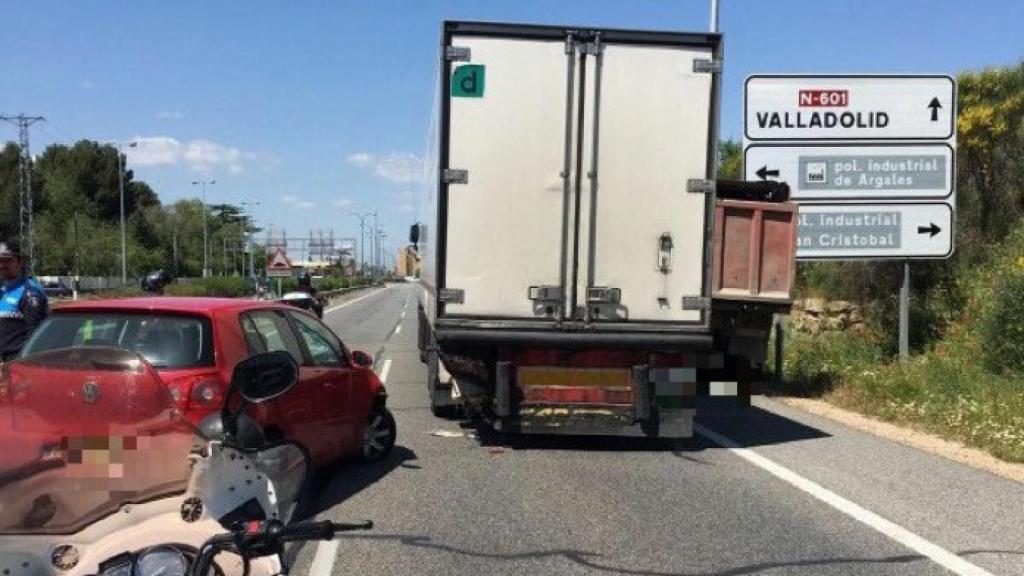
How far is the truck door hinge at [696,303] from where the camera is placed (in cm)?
903

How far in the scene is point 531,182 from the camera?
8984 mm

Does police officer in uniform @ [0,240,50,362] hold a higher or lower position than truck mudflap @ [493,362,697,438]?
higher

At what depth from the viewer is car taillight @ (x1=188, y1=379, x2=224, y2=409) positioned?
6203mm

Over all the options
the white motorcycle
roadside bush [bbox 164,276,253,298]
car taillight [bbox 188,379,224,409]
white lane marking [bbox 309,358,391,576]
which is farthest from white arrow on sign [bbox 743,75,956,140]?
roadside bush [bbox 164,276,253,298]

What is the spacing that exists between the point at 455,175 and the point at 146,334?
3303mm

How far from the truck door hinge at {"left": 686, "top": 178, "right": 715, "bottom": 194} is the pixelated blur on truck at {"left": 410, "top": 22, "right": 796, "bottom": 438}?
0.04 ft

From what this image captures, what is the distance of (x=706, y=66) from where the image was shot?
8883 millimetres

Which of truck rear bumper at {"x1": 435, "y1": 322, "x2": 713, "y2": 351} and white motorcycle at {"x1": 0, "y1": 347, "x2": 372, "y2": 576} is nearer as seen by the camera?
white motorcycle at {"x1": 0, "y1": 347, "x2": 372, "y2": 576}

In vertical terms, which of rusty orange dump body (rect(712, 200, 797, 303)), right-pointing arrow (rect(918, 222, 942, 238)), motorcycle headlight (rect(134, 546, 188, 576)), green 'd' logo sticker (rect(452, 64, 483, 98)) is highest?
green 'd' logo sticker (rect(452, 64, 483, 98))

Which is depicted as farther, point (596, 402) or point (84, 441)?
point (596, 402)

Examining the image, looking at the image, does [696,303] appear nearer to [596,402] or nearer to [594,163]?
[596,402]

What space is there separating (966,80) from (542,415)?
572 inches

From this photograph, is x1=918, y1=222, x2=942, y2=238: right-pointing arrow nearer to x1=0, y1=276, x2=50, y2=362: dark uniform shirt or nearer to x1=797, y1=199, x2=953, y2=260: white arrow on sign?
x1=797, y1=199, x2=953, y2=260: white arrow on sign

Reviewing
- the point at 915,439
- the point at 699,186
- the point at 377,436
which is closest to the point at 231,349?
the point at 377,436
